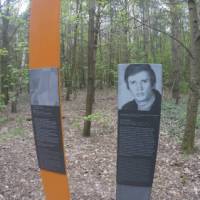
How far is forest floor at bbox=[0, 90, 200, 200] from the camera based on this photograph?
647 cm

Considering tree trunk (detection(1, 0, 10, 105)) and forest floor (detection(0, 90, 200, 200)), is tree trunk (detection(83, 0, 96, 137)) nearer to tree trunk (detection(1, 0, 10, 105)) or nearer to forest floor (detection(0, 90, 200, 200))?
forest floor (detection(0, 90, 200, 200))

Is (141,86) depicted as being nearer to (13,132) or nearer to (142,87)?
(142,87)

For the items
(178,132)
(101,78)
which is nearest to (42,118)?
(178,132)

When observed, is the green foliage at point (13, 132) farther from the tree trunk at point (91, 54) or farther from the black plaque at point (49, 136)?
the black plaque at point (49, 136)

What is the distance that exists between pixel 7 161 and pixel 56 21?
4647mm

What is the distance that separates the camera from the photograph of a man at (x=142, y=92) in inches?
177

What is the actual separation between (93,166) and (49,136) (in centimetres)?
330

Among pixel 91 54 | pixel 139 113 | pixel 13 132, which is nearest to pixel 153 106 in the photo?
pixel 139 113

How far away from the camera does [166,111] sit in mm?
15102

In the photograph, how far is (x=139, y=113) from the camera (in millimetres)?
4512

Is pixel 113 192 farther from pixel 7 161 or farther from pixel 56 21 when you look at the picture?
pixel 56 21

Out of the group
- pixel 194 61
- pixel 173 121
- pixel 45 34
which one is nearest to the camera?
pixel 45 34

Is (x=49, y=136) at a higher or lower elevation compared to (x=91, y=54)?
lower

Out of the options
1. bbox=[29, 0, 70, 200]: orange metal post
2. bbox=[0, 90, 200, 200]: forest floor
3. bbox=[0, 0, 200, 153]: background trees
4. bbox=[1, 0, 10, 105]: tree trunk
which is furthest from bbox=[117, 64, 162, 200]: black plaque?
bbox=[1, 0, 10, 105]: tree trunk
